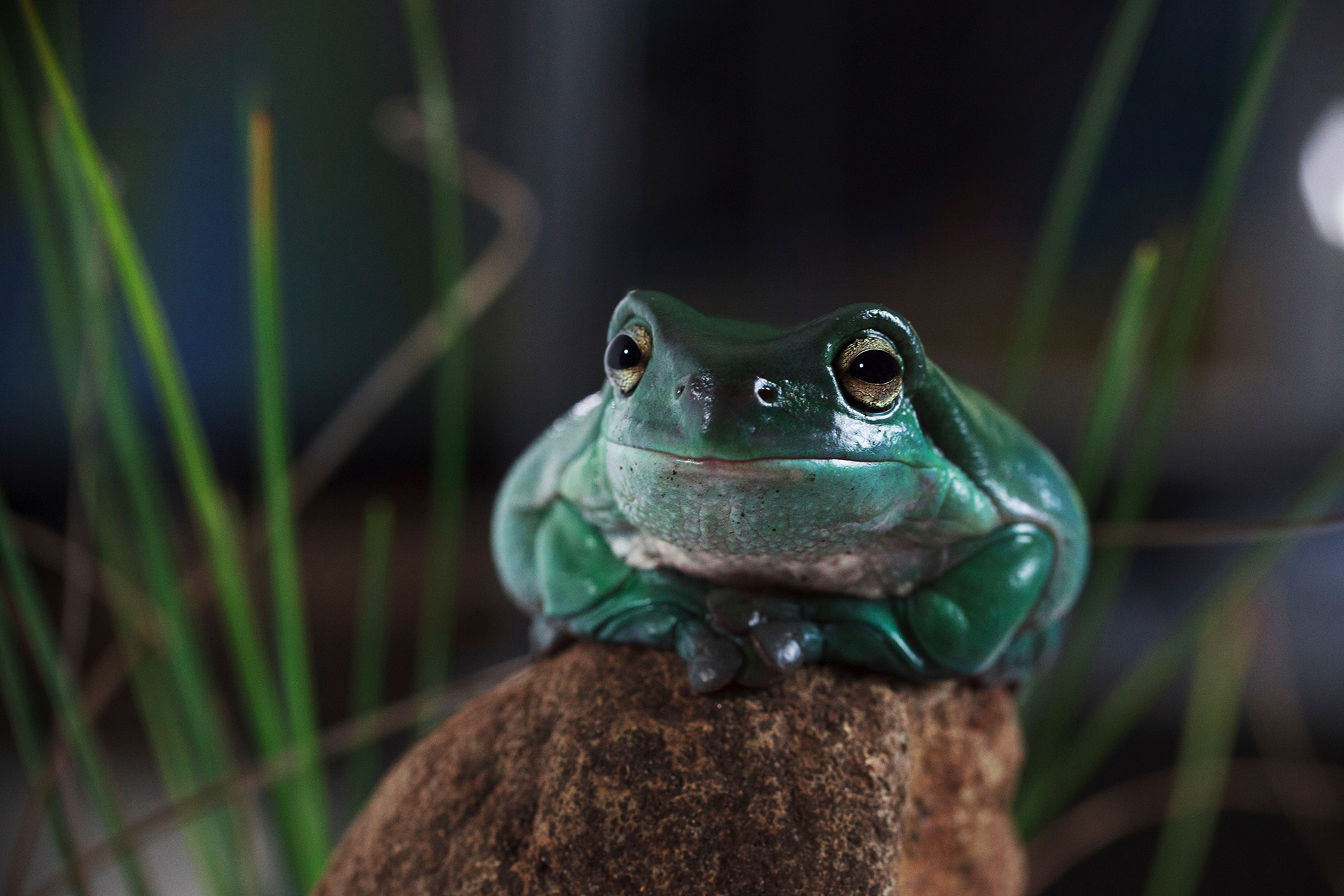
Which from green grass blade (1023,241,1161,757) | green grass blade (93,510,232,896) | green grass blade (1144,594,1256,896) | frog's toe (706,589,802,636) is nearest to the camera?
frog's toe (706,589,802,636)

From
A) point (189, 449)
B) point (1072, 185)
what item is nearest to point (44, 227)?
point (189, 449)

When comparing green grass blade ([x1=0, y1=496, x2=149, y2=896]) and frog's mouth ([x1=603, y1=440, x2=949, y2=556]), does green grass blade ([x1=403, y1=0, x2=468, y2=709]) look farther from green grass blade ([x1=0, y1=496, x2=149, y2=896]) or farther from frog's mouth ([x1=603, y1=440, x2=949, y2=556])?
frog's mouth ([x1=603, y1=440, x2=949, y2=556])

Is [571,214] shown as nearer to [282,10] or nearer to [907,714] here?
[282,10]

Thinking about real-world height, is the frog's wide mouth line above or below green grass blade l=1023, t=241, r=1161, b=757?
above

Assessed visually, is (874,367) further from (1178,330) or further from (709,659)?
(1178,330)

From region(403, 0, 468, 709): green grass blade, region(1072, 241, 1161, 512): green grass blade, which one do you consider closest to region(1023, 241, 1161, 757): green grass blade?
region(1072, 241, 1161, 512): green grass blade

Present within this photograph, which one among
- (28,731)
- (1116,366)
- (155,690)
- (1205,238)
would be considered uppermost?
(1205,238)

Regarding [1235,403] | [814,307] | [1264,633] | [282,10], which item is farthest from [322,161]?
[1264,633]

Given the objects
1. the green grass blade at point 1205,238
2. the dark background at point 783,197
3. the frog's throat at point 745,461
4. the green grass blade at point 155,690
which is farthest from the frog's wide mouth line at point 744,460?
the dark background at point 783,197
